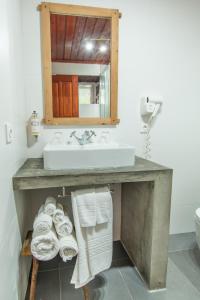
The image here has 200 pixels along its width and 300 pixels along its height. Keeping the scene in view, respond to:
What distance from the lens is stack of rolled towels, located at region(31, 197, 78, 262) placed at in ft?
3.70

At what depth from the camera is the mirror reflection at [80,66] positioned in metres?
1.63

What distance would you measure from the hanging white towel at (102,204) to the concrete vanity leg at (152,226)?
0.32 meters

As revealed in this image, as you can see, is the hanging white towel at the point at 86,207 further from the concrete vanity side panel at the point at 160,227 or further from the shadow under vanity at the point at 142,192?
the concrete vanity side panel at the point at 160,227

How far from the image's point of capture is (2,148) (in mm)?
943

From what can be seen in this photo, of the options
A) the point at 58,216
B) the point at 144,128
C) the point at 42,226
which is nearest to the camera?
the point at 42,226

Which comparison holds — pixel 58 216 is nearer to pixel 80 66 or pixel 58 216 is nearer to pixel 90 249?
pixel 90 249

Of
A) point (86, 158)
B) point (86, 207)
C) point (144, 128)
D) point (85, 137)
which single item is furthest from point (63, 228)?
point (144, 128)

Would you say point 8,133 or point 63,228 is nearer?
point 8,133

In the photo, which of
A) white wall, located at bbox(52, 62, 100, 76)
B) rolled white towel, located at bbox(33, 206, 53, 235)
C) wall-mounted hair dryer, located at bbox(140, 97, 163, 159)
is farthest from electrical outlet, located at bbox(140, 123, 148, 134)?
rolled white towel, located at bbox(33, 206, 53, 235)

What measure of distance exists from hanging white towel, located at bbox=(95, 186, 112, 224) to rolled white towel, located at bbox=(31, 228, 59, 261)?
1.03ft

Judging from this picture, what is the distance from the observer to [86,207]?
127 centimetres

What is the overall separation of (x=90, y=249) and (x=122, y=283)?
0.49m

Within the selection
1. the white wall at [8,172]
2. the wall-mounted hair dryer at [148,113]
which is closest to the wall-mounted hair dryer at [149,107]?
the wall-mounted hair dryer at [148,113]

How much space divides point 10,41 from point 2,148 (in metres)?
0.66
